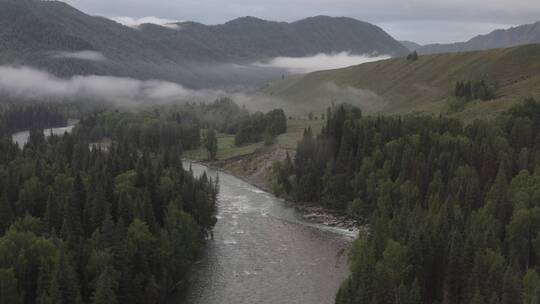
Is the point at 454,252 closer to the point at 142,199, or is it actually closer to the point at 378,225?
the point at 378,225

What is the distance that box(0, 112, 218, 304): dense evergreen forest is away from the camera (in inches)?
2940

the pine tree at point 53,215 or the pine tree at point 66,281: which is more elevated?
the pine tree at point 53,215

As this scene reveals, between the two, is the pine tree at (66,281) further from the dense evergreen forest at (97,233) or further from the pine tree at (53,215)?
the pine tree at (53,215)

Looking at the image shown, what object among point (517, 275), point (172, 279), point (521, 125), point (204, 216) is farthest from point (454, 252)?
point (521, 125)

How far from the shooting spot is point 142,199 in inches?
4156

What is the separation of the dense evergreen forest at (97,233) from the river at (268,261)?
440cm

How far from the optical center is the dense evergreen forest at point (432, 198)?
3145 inches

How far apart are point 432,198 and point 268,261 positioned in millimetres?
34722

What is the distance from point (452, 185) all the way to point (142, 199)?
61.8m

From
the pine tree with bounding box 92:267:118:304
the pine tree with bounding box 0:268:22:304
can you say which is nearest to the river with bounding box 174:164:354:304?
the pine tree with bounding box 92:267:118:304

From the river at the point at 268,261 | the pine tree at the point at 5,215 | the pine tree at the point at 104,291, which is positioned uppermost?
the pine tree at the point at 5,215

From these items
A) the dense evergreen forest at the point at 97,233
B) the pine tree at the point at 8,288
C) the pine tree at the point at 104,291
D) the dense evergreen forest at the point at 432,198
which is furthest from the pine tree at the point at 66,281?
the dense evergreen forest at the point at 432,198

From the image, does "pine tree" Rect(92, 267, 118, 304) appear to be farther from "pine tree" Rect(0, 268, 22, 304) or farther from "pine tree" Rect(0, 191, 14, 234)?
"pine tree" Rect(0, 191, 14, 234)

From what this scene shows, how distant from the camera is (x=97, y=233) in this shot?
8350 centimetres
